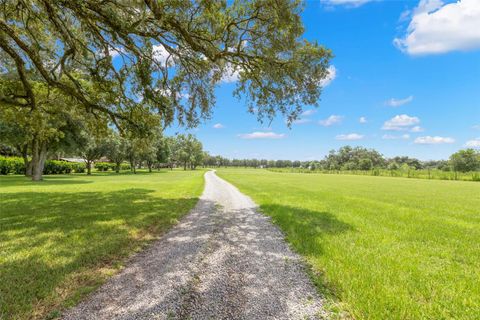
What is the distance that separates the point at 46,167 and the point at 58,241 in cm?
4451

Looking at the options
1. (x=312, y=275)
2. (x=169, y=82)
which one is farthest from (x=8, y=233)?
(x=169, y=82)

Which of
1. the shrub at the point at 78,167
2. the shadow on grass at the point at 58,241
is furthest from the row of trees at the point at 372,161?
the shadow on grass at the point at 58,241

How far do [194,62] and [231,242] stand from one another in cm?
832

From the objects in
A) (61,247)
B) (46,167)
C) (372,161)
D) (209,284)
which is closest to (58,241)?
(61,247)

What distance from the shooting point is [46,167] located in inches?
1535

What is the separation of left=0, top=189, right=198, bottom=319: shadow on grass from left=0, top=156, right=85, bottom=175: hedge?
32.9m

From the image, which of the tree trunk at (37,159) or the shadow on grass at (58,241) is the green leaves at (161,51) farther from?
the tree trunk at (37,159)

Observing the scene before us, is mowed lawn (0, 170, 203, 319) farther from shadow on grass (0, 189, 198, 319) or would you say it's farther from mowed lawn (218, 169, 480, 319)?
mowed lawn (218, 169, 480, 319)

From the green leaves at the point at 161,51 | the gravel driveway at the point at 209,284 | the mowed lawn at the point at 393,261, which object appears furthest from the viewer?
the green leaves at the point at 161,51

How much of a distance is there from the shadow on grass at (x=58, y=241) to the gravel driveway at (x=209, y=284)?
0.64 metres

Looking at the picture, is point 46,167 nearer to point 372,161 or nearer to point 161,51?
point 161,51

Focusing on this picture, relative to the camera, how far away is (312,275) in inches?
155

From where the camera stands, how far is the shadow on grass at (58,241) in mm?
3303

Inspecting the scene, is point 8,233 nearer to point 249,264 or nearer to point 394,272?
point 249,264
